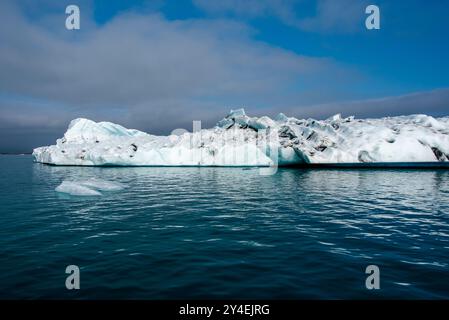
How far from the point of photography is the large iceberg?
42.1m

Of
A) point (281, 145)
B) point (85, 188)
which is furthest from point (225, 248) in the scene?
point (281, 145)

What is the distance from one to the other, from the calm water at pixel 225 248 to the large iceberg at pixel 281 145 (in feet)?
89.2

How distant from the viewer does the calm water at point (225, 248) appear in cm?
603

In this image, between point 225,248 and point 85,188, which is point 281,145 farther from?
point 225,248

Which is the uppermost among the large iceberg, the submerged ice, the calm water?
the large iceberg

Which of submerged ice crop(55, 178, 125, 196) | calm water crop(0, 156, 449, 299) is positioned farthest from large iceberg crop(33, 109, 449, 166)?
submerged ice crop(55, 178, 125, 196)

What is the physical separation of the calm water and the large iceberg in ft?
89.2

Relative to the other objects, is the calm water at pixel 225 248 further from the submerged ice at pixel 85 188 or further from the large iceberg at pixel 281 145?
the large iceberg at pixel 281 145

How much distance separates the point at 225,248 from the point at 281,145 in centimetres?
3616

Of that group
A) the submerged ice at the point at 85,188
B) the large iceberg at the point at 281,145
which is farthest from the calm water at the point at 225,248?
the large iceberg at the point at 281,145

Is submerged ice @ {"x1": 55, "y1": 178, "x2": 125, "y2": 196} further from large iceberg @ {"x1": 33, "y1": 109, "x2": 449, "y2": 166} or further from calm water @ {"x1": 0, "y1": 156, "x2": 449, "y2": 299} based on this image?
large iceberg @ {"x1": 33, "y1": 109, "x2": 449, "y2": 166}
